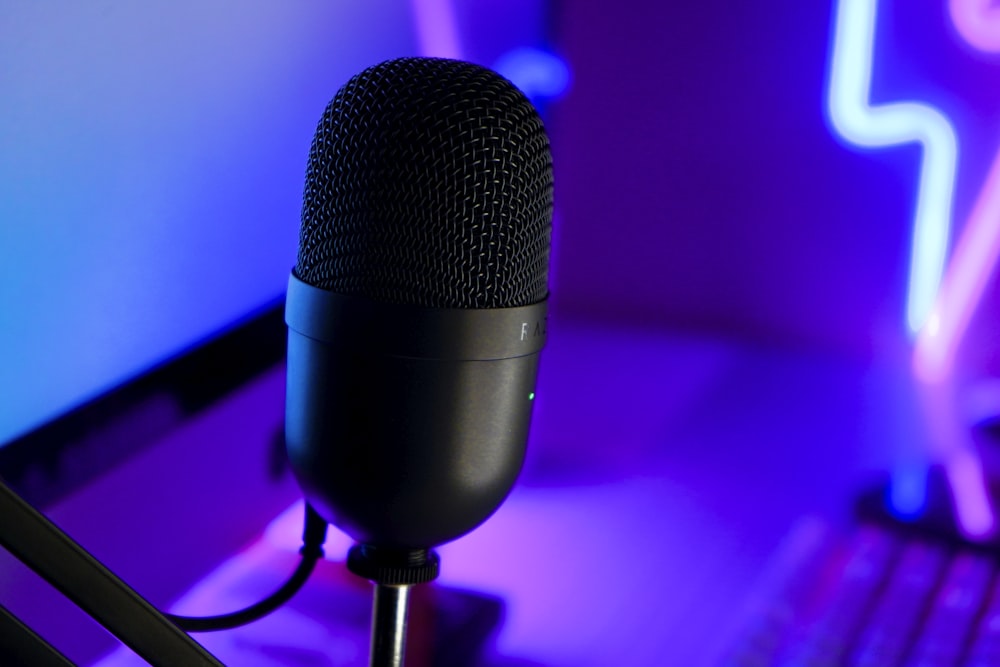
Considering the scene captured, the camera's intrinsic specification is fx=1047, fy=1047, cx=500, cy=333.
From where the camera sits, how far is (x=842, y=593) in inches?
47.7

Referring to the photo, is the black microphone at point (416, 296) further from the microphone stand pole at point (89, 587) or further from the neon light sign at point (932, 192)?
the neon light sign at point (932, 192)

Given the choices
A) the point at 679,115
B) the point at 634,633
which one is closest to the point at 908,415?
the point at 679,115

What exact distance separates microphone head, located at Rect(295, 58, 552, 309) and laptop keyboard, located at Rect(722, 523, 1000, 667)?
2.33 ft

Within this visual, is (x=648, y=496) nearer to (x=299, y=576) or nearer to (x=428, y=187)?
(x=299, y=576)

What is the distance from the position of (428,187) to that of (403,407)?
0.30ft

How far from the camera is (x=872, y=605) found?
1.19m

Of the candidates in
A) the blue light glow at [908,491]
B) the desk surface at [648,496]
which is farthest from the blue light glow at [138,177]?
the blue light glow at [908,491]

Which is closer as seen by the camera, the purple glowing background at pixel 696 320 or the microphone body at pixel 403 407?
the microphone body at pixel 403 407

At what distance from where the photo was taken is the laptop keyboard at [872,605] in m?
1.08

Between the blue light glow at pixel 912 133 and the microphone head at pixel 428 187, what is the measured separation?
59.7 inches

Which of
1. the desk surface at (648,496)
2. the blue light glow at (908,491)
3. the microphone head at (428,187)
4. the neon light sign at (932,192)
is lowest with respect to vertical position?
the blue light glow at (908,491)

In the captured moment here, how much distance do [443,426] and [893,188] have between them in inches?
62.5

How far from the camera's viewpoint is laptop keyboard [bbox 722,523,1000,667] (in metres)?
1.08

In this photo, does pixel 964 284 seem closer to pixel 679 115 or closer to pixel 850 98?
pixel 850 98
